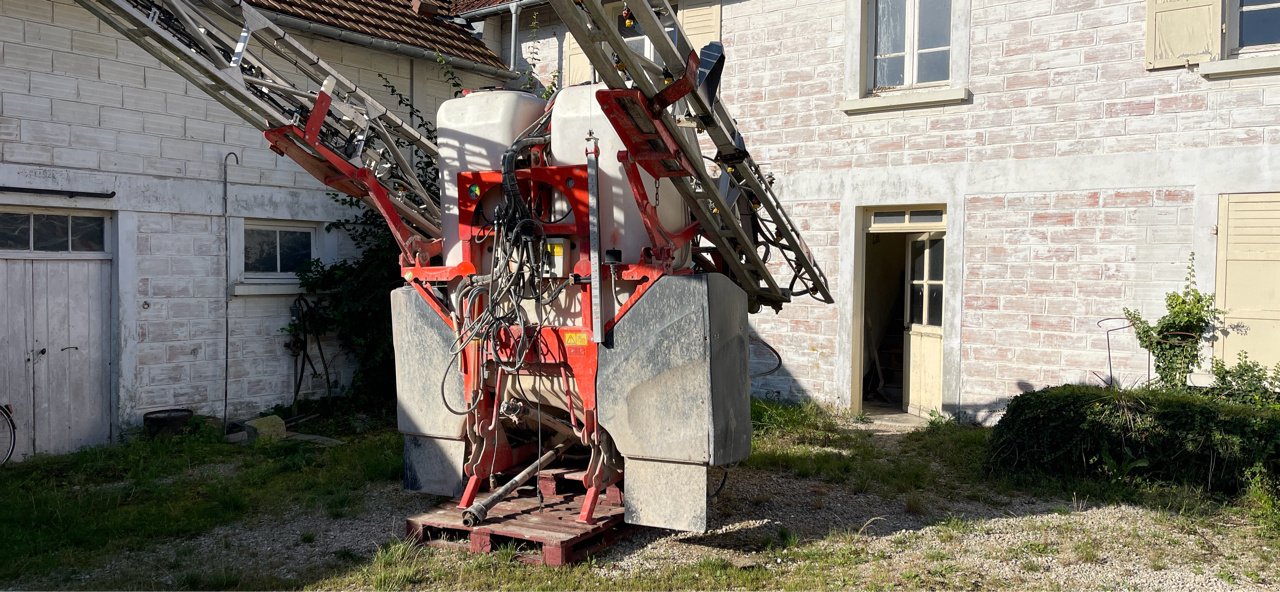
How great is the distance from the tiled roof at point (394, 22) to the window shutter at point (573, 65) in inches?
30.4

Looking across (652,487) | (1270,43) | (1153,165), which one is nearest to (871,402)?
(1153,165)

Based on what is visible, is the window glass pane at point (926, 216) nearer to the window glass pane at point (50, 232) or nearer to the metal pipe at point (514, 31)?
the metal pipe at point (514, 31)

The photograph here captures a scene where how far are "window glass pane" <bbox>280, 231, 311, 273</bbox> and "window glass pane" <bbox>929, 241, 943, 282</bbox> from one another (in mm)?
6406

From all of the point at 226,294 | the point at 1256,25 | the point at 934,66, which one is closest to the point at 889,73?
the point at 934,66

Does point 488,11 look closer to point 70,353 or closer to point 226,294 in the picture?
point 226,294

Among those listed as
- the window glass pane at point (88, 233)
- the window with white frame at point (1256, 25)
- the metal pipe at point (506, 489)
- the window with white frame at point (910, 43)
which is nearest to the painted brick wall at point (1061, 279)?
the window with white frame at point (1256, 25)

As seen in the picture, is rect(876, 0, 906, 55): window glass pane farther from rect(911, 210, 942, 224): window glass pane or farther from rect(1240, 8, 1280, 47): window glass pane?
rect(1240, 8, 1280, 47): window glass pane

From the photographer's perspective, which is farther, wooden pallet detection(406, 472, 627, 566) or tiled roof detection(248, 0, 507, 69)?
tiled roof detection(248, 0, 507, 69)

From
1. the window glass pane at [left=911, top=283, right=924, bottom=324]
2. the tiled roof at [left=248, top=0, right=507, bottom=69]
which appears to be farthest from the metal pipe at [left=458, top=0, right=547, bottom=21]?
the window glass pane at [left=911, top=283, right=924, bottom=324]

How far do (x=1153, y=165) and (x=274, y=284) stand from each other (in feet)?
26.9

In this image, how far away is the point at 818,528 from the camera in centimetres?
593

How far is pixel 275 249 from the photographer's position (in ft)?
32.4

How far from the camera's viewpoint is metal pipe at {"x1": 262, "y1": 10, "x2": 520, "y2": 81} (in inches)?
379

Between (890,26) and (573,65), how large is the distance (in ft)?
13.0
